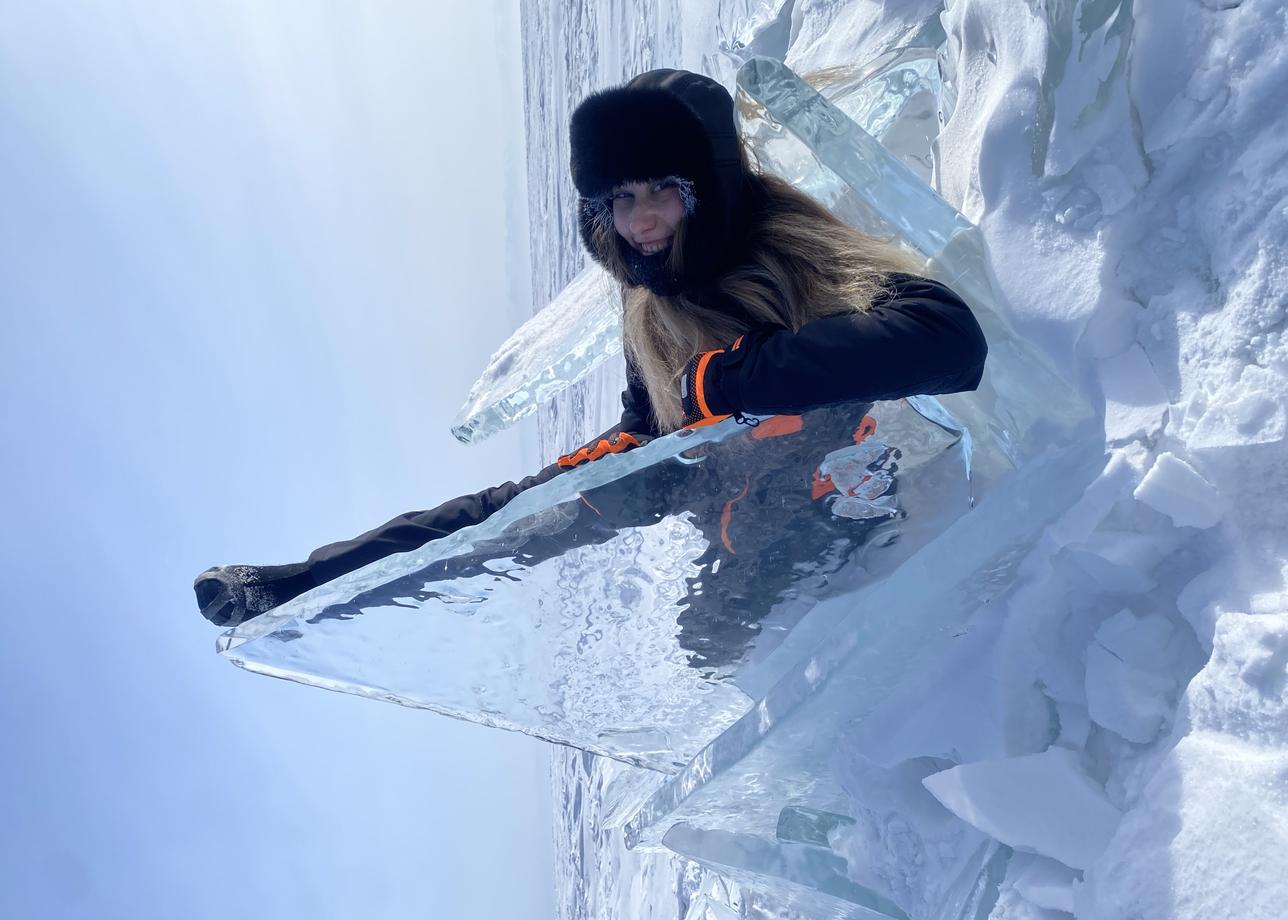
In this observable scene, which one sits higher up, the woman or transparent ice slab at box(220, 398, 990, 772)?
the woman

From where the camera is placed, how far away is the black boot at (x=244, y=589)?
56.8 inches

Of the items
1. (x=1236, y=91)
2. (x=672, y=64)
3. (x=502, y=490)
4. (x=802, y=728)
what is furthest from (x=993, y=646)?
(x=672, y=64)

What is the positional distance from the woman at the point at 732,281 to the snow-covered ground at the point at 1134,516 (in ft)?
0.94

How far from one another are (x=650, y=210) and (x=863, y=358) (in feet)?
1.40

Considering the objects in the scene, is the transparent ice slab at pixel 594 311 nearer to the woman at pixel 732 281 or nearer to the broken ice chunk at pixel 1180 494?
the woman at pixel 732 281

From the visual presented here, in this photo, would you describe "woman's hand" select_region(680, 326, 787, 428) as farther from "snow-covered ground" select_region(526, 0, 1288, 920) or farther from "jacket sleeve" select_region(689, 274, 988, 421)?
"snow-covered ground" select_region(526, 0, 1288, 920)

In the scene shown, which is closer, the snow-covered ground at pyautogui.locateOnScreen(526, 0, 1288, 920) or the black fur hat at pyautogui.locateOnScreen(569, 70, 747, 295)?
the snow-covered ground at pyautogui.locateOnScreen(526, 0, 1288, 920)

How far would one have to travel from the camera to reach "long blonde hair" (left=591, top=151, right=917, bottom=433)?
1106 mm

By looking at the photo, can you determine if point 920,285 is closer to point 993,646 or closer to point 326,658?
point 993,646

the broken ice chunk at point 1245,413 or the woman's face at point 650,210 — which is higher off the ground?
the woman's face at point 650,210

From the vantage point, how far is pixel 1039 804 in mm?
1102

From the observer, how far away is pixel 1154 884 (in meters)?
0.94

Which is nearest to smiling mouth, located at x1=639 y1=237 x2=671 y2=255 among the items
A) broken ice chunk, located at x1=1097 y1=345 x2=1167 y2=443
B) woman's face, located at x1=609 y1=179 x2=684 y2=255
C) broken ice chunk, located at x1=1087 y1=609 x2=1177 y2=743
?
woman's face, located at x1=609 y1=179 x2=684 y2=255

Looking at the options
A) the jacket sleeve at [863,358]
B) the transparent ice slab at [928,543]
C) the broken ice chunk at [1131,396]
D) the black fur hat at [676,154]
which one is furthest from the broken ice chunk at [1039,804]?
the black fur hat at [676,154]
